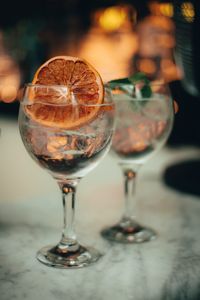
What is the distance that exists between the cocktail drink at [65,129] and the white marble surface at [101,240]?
43 mm

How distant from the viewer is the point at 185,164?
1.31 m

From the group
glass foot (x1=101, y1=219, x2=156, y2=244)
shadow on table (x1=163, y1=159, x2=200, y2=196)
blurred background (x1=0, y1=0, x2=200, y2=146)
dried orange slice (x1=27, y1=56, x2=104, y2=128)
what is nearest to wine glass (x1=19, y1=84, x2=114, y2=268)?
dried orange slice (x1=27, y1=56, x2=104, y2=128)

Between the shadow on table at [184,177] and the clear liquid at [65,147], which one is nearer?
the clear liquid at [65,147]

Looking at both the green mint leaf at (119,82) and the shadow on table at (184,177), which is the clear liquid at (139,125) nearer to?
the green mint leaf at (119,82)

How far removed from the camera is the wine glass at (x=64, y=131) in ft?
2.17

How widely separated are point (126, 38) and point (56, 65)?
7.89ft

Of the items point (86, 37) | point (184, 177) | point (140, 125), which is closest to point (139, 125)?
point (140, 125)

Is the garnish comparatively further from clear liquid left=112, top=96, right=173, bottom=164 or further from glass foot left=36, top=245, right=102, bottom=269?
glass foot left=36, top=245, right=102, bottom=269

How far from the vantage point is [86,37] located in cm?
329

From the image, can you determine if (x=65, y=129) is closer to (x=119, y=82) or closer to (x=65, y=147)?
(x=65, y=147)

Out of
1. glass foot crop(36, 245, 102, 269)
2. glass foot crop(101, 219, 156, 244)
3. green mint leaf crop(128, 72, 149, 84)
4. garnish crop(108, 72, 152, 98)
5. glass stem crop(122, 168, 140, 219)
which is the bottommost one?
glass foot crop(101, 219, 156, 244)

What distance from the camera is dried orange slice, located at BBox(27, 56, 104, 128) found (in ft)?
2.16

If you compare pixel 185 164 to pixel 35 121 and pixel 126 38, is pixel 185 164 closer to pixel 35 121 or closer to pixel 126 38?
pixel 35 121

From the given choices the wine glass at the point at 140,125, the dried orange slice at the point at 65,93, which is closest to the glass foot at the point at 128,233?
the wine glass at the point at 140,125
